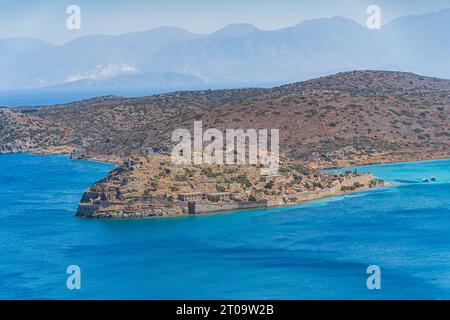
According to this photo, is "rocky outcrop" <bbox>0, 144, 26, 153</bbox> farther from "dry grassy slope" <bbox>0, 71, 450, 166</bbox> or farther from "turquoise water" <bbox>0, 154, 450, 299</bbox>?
"turquoise water" <bbox>0, 154, 450, 299</bbox>

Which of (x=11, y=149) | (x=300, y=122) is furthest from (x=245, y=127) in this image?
(x=11, y=149)

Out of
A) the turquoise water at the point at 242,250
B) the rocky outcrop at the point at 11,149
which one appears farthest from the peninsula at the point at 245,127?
the turquoise water at the point at 242,250

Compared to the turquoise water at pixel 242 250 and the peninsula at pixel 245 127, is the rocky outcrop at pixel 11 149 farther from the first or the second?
the turquoise water at pixel 242 250

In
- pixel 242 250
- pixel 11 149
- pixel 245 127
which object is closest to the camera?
pixel 242 250

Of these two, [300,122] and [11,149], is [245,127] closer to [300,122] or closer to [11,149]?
[300,122]
